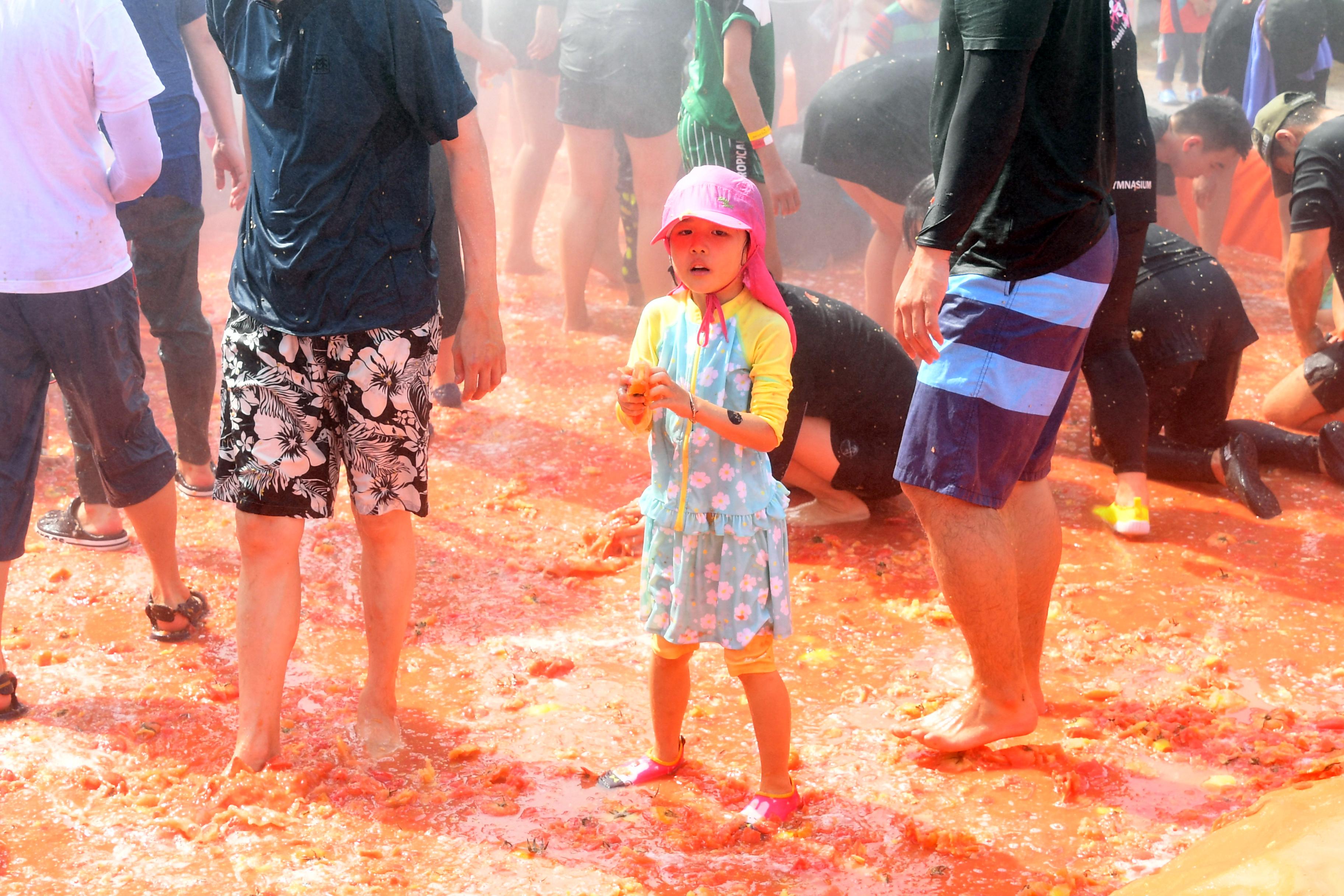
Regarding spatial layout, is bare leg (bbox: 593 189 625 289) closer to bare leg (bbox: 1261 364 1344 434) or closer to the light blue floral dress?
bare leg (bbox: 1261 364 1344 434)

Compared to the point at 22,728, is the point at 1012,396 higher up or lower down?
higher up

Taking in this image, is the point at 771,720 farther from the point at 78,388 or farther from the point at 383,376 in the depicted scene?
the point at 78,388

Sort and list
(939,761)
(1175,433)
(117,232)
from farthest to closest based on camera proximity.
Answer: (1175,433) < (117,232) < (939,761)

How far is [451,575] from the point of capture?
395 cm

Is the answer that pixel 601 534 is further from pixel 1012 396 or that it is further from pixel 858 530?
pixel 1012 396

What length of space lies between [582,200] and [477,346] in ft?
12.7

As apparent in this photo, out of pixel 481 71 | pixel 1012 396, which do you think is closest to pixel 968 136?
pixel 1012 396

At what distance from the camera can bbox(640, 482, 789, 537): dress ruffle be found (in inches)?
96.4

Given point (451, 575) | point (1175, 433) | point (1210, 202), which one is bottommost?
point (451, 575)

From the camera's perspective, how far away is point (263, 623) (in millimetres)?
2646

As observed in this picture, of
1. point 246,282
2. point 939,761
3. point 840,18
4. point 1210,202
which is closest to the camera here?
point 246,282

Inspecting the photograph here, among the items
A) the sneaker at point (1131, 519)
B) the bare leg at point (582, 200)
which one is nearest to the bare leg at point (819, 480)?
the sneaker at point (1131, 519)

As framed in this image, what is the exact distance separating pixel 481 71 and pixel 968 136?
5.57m

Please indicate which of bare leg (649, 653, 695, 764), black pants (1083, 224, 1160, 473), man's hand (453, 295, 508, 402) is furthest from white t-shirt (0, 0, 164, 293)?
black pants (1083, 224, 1160, 473)
